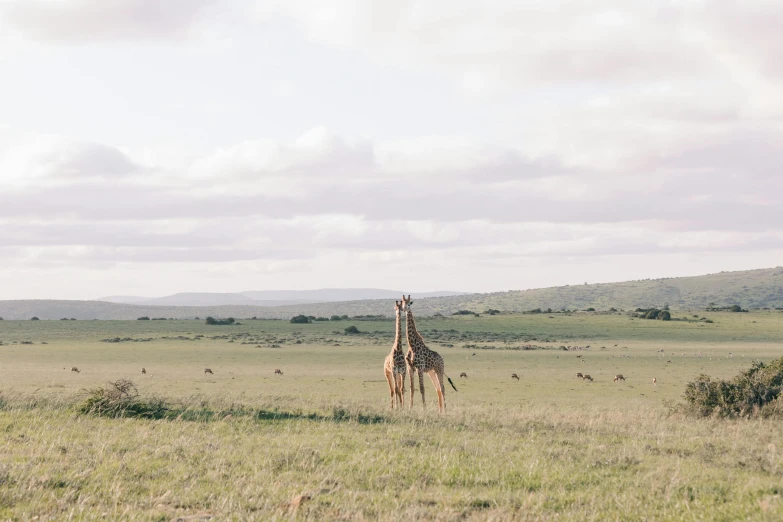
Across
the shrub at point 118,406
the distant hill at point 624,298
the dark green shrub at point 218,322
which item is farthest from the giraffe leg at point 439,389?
the distant hill at point 624,298

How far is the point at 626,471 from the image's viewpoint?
1117 cm

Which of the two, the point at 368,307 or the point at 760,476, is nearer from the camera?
the point at 760,476

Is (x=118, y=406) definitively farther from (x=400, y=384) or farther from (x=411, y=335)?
(x=411, y=335)

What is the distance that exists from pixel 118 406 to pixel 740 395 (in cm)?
1525

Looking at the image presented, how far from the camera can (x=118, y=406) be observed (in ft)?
53.7

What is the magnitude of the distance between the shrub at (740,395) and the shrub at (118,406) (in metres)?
13.4

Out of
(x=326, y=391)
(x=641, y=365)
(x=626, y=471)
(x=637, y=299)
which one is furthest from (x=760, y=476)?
(x=637, y=299)

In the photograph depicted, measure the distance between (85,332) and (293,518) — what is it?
2845 inches

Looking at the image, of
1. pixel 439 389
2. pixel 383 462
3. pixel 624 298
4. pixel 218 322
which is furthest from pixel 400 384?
pixel 624 298

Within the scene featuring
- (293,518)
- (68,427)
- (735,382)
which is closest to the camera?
(293,518)

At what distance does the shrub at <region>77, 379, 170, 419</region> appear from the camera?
16.1 metres

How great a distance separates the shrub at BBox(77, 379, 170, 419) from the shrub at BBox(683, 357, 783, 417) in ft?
43.8

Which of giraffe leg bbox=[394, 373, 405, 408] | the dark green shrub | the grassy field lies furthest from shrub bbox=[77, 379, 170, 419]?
the dark green shrub

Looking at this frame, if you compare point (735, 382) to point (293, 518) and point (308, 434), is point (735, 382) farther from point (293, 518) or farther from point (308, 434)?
point (293, 518)
